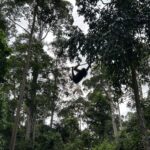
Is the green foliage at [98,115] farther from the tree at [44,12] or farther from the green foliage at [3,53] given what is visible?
the green foliage at [3,53]

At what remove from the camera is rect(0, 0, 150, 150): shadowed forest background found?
35.1 feet

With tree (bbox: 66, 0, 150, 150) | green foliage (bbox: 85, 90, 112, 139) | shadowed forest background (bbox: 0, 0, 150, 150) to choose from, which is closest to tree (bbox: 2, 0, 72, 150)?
shadowed forest background (bbox: 0, 0, 150, 150)

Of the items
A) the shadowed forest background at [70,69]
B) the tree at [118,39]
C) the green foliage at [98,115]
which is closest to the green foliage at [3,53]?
the shadowed forest background at [70,69]

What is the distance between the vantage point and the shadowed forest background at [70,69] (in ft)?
35.1

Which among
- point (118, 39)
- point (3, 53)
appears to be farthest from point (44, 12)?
point (118, 39)

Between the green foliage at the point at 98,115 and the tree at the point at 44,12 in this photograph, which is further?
the green foliage at the point at 98,115

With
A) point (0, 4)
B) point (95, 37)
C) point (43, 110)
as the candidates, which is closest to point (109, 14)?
point (95, 37)

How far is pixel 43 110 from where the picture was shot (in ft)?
79.0

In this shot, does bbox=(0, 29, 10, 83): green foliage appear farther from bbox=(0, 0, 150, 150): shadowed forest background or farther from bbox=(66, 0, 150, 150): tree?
bbox=(66, 0, 150, 150): tree

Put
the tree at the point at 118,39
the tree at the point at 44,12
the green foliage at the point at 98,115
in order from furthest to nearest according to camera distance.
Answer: the green foliage at the point at 98,115 → the tree at the point at 44,12 → the tree at the point at 118,39

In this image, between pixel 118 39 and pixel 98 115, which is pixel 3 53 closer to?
pixel 118 39

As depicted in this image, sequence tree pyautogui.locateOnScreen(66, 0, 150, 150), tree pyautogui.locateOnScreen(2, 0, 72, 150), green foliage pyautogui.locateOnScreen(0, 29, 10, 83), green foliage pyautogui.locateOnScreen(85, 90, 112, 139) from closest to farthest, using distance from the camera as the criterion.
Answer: tree pyautogui.locateOnScreen(66, 0, 150, 150)
green foliage pyautogui.locateOnScreen(0, 29, 10, 83)
tree pyautogui.locateOnScreen(2, 0, 72, 150)
green foliage pyautogui.locateOnScreen(85, 90, 112, 139)

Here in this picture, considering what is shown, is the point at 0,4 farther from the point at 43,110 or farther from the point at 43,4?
the point at 43,110

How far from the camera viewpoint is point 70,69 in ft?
69.7
